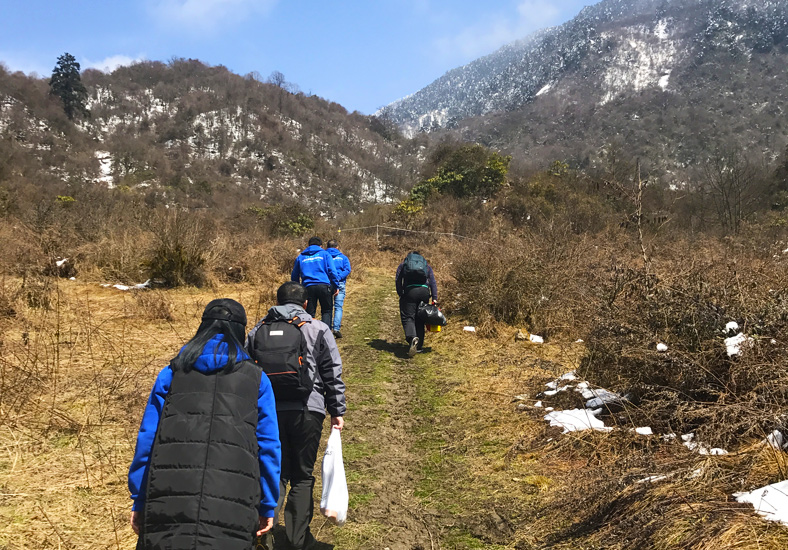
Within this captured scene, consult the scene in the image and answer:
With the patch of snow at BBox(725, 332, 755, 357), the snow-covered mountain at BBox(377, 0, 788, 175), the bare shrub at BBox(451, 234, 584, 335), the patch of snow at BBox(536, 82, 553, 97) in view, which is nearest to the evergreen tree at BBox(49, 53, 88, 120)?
the snow-covered mountain at BBox(377, 0, 788, 175)

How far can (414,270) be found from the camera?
7.40 meters

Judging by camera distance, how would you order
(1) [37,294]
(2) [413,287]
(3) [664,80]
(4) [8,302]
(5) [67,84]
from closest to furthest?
(4) [8,302], (2) [413,287], (1) [37,294], (5) [67,84], (3) [664,80]

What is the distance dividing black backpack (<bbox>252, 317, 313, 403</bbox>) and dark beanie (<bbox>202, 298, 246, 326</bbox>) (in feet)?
2.18

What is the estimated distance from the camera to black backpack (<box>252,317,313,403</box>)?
2803 mm

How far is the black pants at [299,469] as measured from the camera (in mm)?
2902

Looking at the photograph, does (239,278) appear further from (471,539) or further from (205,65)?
(205,65)

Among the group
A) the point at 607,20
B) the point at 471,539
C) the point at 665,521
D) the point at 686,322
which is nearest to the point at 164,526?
the point at 471,539

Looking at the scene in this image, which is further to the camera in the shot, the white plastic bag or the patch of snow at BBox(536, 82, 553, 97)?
the patch of snow at BBox(536, 82, 553, 97)

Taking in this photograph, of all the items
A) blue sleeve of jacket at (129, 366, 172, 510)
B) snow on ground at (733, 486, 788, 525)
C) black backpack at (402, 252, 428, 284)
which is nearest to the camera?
blue sleeve of jacket at (129, 366, 172, 510)

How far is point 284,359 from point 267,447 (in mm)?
778

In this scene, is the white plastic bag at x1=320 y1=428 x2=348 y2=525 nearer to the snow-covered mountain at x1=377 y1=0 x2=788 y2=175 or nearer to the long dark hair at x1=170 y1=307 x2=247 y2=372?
the long dark hair at x1=170 y1=307 x2=247 y2=372

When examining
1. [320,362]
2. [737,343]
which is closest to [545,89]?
[737,343]

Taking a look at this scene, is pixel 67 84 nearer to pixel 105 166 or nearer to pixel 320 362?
pixel 105 166

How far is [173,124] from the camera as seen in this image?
218 feet
